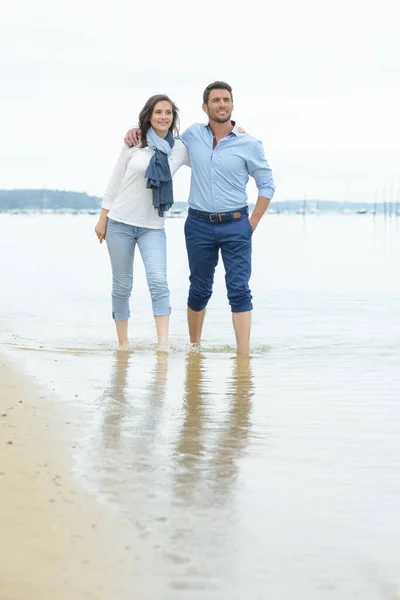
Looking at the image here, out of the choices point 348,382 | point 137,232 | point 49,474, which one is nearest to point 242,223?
point 137,232

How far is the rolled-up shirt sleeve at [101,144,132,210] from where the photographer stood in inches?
330

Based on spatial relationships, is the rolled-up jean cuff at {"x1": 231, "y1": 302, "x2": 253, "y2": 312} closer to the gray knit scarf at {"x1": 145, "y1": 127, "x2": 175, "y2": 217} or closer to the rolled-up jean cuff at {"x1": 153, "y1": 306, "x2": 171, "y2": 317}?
the rolled-up jean cuff at {"x1": 153, "y1": 306, "x2": 171, "y2": 317}

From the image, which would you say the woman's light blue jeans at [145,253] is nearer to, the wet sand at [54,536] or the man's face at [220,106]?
the man's face at [220,106]

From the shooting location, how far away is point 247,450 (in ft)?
16.9

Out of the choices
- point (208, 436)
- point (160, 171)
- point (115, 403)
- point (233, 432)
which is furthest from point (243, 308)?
point (208, 436)

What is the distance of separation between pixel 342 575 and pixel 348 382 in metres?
4.17

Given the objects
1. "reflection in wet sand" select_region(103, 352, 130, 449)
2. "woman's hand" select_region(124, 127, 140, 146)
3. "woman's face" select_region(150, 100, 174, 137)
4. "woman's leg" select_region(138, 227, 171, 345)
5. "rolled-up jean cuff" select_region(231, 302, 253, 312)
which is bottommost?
"reflection in wet sand" select_region(103, 352, 130, 449)

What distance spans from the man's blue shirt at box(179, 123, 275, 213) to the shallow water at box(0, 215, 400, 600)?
4.18 ft

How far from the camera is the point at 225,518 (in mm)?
3941

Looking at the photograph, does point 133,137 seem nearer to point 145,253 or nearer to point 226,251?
point 145,253

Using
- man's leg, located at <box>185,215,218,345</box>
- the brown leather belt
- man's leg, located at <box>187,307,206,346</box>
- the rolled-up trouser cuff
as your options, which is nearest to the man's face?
the brown leather belt

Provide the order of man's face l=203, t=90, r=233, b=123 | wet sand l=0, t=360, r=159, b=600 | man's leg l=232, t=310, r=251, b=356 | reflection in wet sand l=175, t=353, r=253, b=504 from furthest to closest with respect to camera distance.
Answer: man's leg l=232, t=310, r=251, b=356
man's face l=203, t=90, r=233, b=123
reflection in wet sand l=175, t=353, r=253, b=504
wet sand l=0, t=360, r=159, b=600

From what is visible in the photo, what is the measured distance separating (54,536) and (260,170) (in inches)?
198

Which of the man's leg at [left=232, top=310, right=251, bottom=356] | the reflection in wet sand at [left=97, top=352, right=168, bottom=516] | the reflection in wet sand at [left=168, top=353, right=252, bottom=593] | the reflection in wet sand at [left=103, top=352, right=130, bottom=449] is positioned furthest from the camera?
the man's leg at [left=232, top=310, right=251, bottom=356]
